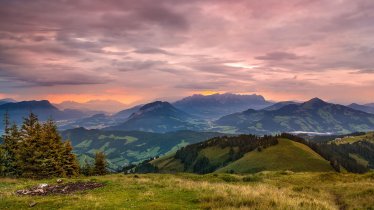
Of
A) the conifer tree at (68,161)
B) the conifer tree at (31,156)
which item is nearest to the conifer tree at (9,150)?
the conifer tree at (31,156)

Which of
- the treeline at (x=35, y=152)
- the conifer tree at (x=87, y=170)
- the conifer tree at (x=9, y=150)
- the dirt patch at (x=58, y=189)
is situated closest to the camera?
the dirt patch at (x=58, y=189)

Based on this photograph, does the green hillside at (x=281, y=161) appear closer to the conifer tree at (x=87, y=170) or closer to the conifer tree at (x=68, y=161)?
the conifer tree at (x=87, y=170)

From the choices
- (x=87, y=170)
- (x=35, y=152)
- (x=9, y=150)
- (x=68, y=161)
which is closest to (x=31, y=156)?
(x=35, y=152)

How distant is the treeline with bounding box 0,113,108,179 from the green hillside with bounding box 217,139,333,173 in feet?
351

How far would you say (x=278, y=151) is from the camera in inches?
7426

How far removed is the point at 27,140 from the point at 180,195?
5589cm

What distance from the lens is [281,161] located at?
171500 mm

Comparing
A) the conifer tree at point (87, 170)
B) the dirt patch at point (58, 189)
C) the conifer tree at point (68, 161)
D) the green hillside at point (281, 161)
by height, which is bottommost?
the green hillside at point (281, 161)

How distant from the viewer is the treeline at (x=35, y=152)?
7356cm

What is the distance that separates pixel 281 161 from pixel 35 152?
129612mm

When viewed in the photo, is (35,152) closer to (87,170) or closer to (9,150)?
(9,150)

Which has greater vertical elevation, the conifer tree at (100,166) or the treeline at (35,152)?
the treeline at (35,152)

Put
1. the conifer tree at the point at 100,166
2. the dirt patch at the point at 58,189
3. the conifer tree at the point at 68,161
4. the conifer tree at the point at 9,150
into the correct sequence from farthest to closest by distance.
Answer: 1. the conifer tree at the point at 100,166
2. the conifer tree at the point at 68,161
3. the conifer tree at the point at 9,150
4. the dirt patch at the point at 58,189

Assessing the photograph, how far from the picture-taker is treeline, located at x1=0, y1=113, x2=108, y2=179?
2896 inches
